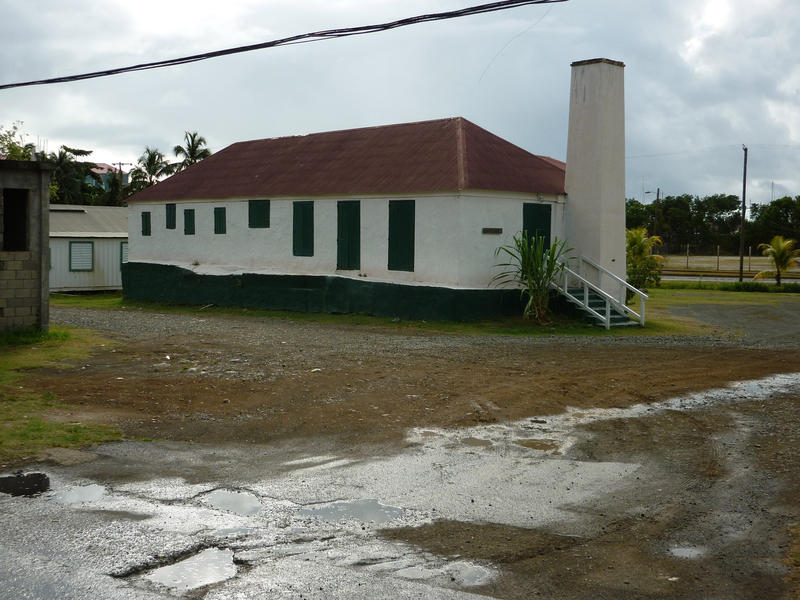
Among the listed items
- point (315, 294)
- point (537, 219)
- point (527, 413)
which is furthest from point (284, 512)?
point (315, 294)

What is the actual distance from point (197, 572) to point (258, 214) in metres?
21.8

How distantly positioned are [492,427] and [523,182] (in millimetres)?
13500

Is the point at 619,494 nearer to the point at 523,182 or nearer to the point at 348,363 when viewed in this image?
the point at 348,363

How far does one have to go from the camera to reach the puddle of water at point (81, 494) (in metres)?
7.07

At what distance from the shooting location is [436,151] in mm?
23578

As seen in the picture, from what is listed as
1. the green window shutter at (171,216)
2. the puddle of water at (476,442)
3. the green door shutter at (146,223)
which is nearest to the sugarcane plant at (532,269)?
the puddle of water at (476,442)

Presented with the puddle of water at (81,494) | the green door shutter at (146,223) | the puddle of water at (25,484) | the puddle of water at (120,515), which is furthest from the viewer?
the green door shutter at (146,223)

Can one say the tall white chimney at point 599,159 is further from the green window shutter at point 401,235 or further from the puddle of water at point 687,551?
the puddle of water at point 687,551

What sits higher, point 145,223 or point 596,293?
point 145,223

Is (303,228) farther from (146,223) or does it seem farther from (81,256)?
(81,256)

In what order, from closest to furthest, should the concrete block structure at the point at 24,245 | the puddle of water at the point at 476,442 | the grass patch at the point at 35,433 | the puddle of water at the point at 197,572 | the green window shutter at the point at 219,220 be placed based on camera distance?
the puddle of water at the point at 197,572
the grass patch at the point at 35,433
the puddle of water at the point at 476,442
the concrete block structure at the point at 24,245
the green window shutter at the point at 219,220

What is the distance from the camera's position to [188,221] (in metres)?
29.2

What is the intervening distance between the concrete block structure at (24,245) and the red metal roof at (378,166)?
9055 millimetres

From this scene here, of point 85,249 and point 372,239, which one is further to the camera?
point 85,249
